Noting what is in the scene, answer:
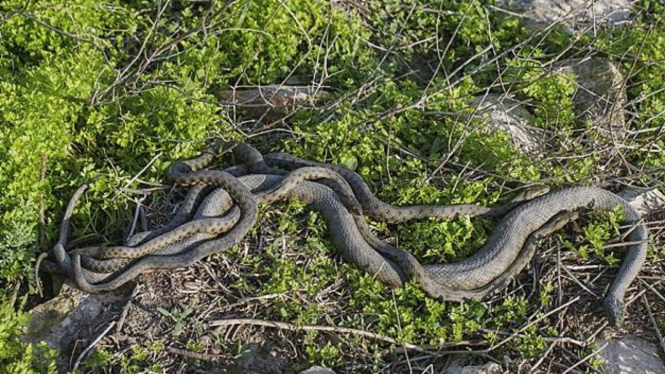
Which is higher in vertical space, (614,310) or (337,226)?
(337,226)

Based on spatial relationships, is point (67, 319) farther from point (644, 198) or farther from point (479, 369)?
point (644, 198)

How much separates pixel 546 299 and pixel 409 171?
1683 millimetres

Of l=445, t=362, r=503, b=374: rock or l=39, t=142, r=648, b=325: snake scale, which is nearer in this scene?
l=445, t=362, r=503, b=374: rock

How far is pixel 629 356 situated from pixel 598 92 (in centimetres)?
325

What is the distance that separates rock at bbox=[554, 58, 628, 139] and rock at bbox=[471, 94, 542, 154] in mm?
529

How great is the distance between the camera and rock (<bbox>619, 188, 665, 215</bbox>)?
7.15 m

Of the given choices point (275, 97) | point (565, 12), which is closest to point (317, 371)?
point (275, 97)

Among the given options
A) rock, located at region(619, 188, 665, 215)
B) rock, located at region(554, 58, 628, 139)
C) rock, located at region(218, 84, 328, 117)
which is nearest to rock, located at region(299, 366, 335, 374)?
rock, located at region(218, 84, 328, 117)

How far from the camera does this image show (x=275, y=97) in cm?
781

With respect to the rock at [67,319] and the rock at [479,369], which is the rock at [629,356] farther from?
the rock at [67,319]

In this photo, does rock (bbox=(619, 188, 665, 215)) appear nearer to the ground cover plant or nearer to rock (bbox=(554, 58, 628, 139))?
the ground cover plant

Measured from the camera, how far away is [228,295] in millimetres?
6125

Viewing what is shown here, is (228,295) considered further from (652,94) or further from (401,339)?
(652,94)

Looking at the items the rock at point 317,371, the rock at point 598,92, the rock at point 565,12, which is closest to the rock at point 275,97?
the rock at point 598,92
